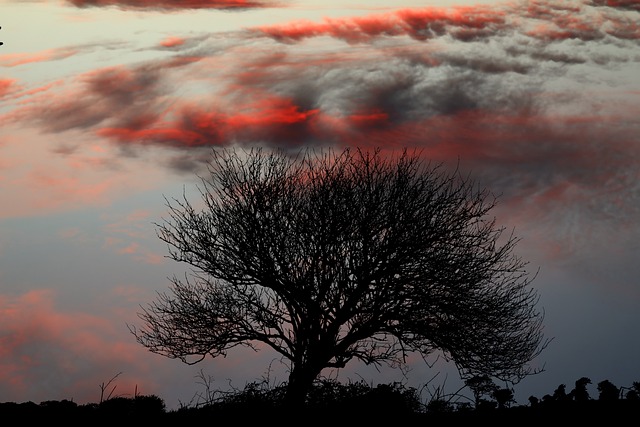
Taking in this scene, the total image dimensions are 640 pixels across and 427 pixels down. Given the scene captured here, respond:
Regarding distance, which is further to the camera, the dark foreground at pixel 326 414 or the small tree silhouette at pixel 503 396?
the small tree silhouette at pixel 503 396

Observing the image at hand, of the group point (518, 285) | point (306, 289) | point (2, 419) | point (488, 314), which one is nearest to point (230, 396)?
point (2, 419)

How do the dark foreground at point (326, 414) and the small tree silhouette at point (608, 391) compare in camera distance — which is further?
the small tree silhouette at point (608, 391)

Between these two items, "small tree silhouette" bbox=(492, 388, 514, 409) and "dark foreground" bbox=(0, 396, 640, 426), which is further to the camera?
"small tree silhouette" bbox=(492, 388, 514, 409)

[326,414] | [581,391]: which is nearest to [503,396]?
[581,391]

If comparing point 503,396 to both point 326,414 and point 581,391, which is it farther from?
point 326,414

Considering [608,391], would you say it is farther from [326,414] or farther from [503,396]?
[326,414]

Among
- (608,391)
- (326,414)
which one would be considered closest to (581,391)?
(608,391)

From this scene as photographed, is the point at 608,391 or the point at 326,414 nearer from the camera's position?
the point at 326,414

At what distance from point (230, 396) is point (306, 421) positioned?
282 cm

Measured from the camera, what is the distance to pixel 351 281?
65.3 ft

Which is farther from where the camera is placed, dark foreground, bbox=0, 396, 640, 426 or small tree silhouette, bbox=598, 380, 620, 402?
small tree silhouette, bbox=598, 380, 620, 402

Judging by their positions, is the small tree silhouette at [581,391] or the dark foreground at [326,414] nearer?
the dark foreground at [326,414]

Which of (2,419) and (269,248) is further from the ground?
(269,248)

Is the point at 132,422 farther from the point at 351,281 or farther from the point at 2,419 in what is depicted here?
the point at 351,281
